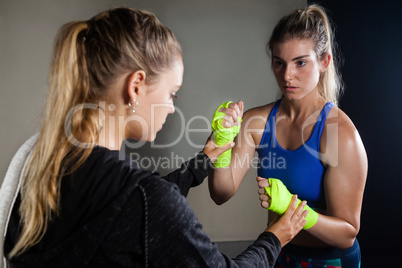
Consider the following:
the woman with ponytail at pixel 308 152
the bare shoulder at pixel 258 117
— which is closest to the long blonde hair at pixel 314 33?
the woman with ponytail at pixel 308 152

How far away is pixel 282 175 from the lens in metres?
1.37

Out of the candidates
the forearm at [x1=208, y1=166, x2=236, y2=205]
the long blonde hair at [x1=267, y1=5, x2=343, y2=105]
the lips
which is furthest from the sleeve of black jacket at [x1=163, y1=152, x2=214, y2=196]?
the long blonde hair at [x1=267, y1=5, x2=343, y2=105]

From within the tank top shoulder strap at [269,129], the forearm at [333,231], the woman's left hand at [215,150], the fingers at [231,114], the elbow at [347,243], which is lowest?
the elbow at [347,243]

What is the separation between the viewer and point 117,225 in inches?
28.5

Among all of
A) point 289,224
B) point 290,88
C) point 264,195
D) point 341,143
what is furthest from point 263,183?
point 290,88

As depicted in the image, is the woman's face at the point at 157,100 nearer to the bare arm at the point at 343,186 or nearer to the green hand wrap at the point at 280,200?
the green hand wrap at the point at 280,200

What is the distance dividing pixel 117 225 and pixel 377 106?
190 centimetres

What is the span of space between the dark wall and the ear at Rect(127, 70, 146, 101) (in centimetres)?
166

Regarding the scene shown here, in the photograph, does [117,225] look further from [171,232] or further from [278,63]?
[278,63]

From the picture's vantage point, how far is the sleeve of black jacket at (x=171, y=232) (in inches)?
28.8

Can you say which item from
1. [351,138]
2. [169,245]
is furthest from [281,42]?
[169,245]

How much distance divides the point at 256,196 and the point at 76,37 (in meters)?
Result: 2.51

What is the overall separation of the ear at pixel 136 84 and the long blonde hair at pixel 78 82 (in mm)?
16

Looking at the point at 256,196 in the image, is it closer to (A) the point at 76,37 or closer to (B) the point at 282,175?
(B) the point at 282,175
